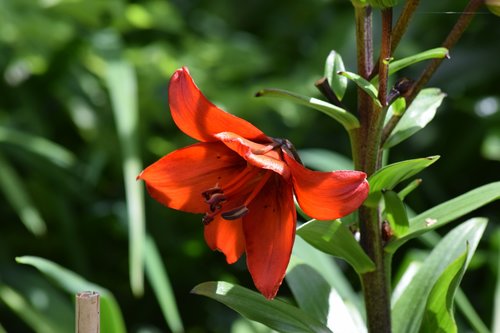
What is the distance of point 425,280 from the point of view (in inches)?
21.1

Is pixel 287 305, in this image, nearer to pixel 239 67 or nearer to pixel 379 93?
pixel 379 93

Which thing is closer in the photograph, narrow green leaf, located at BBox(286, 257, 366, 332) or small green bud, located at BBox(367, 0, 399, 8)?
small green bud, located at BBox(367, 0, 399, 8)

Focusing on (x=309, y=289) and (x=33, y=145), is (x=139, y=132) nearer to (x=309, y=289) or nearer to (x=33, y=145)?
(x=33, y=145)

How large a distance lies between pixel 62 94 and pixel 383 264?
953 millimetres

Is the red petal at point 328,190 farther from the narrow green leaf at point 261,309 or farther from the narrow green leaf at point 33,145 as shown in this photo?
the narrow green leaf at point 33,145

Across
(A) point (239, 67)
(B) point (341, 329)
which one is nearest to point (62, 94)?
(A) point (239, 67)

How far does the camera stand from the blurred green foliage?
1243mm

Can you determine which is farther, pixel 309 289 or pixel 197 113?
pixel 309 289

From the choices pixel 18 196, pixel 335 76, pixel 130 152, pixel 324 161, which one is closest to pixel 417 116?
pixel 335 76

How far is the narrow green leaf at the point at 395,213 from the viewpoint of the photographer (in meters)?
0.45

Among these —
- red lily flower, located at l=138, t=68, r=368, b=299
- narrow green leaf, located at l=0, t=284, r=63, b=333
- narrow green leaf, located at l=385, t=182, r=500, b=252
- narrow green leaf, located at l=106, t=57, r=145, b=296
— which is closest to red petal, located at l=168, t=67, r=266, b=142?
red lily flower, located at l=138, t=68, r=368, b=299

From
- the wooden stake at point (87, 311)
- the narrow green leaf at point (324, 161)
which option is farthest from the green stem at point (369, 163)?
the narrow green leaf at point (324, 161)

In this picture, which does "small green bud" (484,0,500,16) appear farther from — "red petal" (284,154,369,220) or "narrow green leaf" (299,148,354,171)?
"narrow green leaf" (299,148,354,171)

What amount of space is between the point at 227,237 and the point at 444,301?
13 cm
